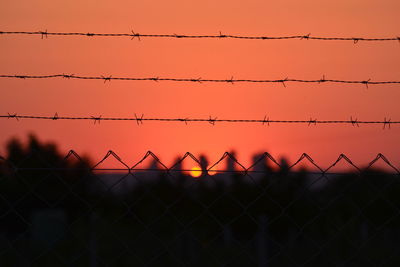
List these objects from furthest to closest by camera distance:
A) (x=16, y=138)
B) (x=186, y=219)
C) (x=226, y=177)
Result: 1. (x=16, y=138)
2. (x=186, y=219)
3. (x=226, y=177)

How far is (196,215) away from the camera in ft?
42.4

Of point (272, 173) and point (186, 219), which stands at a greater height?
point (186, 219)

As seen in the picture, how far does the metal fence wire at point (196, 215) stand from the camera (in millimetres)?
4250

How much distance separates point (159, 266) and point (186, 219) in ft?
8.88

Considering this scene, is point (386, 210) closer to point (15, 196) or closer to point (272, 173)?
point (15, 196)

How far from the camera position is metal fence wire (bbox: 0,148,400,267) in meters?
4.25

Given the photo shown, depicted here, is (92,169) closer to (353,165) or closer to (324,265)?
(353,165)

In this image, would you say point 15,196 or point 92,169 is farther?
point 15,196

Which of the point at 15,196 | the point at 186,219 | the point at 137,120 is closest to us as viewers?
the point at 137,120

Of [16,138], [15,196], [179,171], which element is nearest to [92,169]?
[179,171]

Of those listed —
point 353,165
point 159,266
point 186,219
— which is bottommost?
point 353,165

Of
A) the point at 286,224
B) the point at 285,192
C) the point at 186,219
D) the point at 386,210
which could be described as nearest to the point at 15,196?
the point at 186,219

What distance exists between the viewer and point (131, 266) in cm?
986

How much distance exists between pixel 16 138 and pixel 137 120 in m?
27.4
